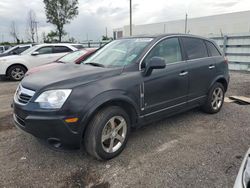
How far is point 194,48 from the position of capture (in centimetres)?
395

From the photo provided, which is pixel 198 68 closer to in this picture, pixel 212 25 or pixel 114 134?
pixel 114 134

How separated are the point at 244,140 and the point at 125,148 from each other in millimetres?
1940

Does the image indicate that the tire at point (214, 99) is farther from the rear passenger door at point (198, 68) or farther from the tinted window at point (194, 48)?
the tinted window at point (194, 48)

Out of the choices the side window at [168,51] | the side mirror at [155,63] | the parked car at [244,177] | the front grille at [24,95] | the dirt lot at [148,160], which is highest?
the side window at [168,51]

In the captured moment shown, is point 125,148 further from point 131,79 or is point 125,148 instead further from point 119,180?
point 131,79

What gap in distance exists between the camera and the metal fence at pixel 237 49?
30.2ft

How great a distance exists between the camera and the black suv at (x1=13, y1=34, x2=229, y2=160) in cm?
238

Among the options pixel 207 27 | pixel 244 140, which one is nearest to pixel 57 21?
pixel 207 27

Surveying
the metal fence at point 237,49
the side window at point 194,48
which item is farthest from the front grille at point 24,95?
the metal fence at point 237,49

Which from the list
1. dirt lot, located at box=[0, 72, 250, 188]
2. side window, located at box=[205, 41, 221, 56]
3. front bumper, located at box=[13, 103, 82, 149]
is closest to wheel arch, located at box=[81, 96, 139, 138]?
front bumper, located at box=[13, 103, 82, 149]

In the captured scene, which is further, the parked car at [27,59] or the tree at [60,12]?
the tree at [60,12]

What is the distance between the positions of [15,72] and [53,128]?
7.97m

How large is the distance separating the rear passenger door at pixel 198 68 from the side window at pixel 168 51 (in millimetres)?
212

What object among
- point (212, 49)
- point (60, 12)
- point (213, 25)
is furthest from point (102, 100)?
point (213, 25)
